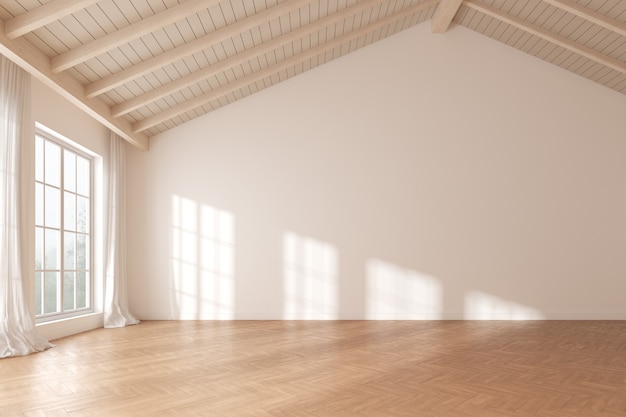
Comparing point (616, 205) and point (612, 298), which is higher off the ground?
point (616, 205)

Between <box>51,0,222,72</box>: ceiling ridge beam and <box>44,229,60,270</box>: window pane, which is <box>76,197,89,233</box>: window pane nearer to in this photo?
<box>44,229,60,270</box>: window pane

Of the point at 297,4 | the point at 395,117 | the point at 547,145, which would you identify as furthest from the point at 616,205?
the point at 297,4


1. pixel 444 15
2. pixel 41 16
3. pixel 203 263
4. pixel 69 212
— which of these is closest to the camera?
pixel 41 16

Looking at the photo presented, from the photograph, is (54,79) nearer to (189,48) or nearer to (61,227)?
(189,48)

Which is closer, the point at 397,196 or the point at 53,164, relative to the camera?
the point at 53,164

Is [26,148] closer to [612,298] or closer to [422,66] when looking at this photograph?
[422,66]

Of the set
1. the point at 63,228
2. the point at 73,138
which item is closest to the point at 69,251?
the point at 63,228

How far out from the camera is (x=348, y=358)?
211 inches

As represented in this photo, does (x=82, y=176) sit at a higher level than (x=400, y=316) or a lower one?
higher

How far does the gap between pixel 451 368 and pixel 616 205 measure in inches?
247

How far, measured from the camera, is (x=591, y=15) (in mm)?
7586

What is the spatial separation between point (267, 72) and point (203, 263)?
3.58 metres

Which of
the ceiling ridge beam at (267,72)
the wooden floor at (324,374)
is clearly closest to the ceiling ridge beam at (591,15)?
the ceiling ridge beam at (267,72)

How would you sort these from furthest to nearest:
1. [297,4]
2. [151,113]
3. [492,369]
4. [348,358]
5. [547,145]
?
[547,145]
[151,113]
[297,4]
[348,358]
[492,369]
